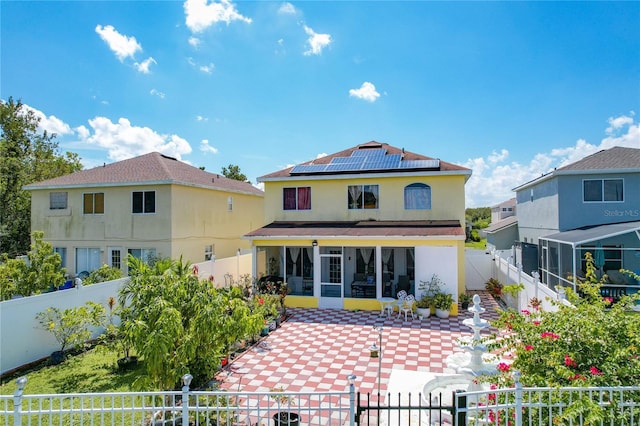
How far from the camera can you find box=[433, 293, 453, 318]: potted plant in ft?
44.5

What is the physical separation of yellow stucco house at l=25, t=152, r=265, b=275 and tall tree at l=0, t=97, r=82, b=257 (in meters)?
9.39

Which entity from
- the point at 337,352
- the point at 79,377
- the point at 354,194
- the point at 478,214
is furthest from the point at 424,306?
the point at 478,214

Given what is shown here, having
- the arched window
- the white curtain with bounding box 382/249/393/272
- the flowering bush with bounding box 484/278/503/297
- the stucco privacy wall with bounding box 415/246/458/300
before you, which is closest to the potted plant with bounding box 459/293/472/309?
the stucco privacy wall with bounding box 415/246/458/300

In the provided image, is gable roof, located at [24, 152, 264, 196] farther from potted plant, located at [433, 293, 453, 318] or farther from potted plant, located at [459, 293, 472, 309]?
potted plant, located at [459, 293, 472, 309]

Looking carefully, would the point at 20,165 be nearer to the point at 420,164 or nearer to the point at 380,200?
the point at 380,200

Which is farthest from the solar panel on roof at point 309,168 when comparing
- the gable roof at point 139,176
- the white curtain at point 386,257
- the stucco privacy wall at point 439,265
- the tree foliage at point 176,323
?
the tree foliage at point 176,323

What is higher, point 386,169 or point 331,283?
point 386,169

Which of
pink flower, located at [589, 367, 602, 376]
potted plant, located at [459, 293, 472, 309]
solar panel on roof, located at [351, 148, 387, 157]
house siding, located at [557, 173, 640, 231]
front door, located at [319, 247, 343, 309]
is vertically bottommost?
potted plant, located at [459, 293, 472, 309]

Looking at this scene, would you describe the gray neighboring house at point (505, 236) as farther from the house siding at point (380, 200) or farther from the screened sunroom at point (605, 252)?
the house siding at point (380, 200)

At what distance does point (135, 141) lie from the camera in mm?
26484

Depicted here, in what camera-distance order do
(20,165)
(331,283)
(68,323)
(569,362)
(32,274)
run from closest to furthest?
(569,362)
(68,323)
(32,274)
(331,283)
(20,165)

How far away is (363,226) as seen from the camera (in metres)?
16.5

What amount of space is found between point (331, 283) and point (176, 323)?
36.2 feet

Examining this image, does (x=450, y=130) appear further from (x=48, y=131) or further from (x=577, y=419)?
(x=48, y=131)
